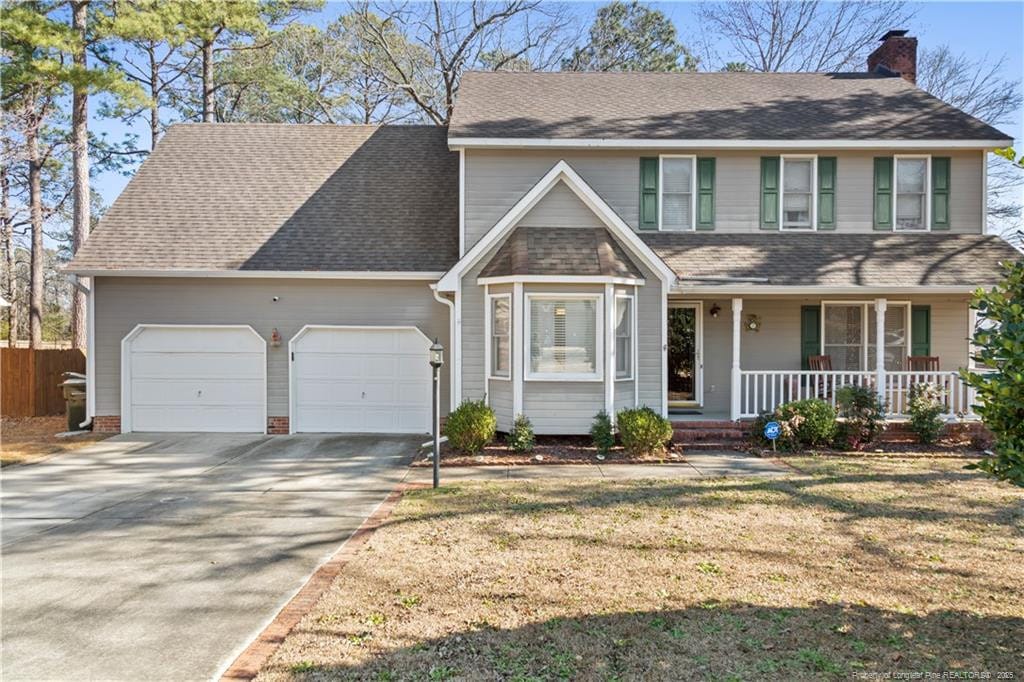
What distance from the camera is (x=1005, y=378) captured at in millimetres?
4160

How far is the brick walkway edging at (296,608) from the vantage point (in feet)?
12.9

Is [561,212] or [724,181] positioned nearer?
[561,212]

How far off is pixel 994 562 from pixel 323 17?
26.3m

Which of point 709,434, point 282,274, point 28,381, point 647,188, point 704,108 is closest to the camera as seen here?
point 709,434

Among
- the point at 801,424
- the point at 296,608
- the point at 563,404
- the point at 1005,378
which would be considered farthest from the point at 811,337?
the point at 296,608

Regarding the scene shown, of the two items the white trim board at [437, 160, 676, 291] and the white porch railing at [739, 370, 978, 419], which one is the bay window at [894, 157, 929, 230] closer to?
the white porch railing at [739, 370, 978, 419]

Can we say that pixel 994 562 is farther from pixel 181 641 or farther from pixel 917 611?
pixel 181 641

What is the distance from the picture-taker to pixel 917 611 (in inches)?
182

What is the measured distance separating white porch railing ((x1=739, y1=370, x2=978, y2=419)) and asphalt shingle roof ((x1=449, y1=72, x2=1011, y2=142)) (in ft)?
16.3

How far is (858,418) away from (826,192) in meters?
5.04

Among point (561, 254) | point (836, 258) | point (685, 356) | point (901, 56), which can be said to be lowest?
point (685, 356)

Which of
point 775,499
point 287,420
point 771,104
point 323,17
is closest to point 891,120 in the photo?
point 771,104

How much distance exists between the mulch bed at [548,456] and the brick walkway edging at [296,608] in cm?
312

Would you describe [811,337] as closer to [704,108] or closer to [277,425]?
[704,108]
